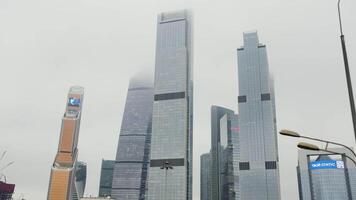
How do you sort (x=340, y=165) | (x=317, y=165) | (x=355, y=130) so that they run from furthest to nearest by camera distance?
(x=340, y=165)
(x=317, y=165)
(x=355, y=130)

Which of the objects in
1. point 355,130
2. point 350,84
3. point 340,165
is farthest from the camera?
point 340,165

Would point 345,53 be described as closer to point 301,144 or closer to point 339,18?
point 339,18

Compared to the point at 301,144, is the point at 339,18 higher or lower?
higher

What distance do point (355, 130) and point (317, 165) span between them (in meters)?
148

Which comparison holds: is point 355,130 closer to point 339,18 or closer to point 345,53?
point 345,53

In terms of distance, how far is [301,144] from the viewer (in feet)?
54.8

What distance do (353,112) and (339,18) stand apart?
14.7 ft

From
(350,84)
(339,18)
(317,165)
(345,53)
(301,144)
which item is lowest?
(301,144)

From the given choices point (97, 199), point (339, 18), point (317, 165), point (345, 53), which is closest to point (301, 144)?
point (345, 53)

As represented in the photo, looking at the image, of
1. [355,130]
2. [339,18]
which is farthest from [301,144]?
[339,18]

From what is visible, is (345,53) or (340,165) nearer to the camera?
(345,53)

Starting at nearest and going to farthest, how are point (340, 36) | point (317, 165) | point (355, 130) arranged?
1. point (355, 130)
2. point (340, 36)
3. point (317, 165)

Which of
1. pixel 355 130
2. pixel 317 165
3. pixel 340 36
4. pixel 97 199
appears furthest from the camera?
pixel 97 199

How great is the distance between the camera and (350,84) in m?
16.4
